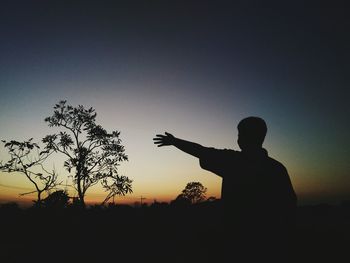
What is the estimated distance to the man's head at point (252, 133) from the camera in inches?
103

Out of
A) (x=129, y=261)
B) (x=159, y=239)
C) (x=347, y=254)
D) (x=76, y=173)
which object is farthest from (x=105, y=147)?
(x=347, y=254)

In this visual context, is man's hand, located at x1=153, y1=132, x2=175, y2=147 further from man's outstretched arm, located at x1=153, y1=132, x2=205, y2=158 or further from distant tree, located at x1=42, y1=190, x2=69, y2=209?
distant tree, located at x1=42, y1=190, x2=69, y2=209

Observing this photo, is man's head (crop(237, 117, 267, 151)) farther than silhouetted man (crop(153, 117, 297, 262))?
Yes

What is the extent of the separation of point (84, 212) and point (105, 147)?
9.98 meters

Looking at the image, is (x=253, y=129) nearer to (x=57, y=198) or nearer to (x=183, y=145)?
(x=183, y=145)

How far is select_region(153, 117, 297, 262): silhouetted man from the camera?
96.3 inches

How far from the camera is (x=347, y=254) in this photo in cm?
1256

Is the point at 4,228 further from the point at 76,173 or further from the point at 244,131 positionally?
the point at 244,131

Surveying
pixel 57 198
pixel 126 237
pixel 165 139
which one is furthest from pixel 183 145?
pixel 57 198

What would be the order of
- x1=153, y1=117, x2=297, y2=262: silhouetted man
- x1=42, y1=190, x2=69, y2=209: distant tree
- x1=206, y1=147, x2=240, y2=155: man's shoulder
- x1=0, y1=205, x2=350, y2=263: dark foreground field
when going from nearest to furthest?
x1=153, y1=117, x2=297, y2=262: silhouetted man
x1=206, y1=147, x2=240, y2=155: man's shoulder
x1=0, y1=205, x2=350, y2=263: dark foreground field
x1=42, y1=190, x2=69, y2=209: distant tree

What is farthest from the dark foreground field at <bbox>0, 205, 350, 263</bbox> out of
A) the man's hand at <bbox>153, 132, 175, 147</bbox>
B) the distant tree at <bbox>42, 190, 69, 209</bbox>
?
the man's hand at <bbox>153, 132, 175, 147</bbox>

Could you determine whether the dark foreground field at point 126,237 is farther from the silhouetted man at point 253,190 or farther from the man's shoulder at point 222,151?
the man's shoulder at point 222,151

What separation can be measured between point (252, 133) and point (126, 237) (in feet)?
47.5

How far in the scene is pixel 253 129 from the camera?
8.59 ft
